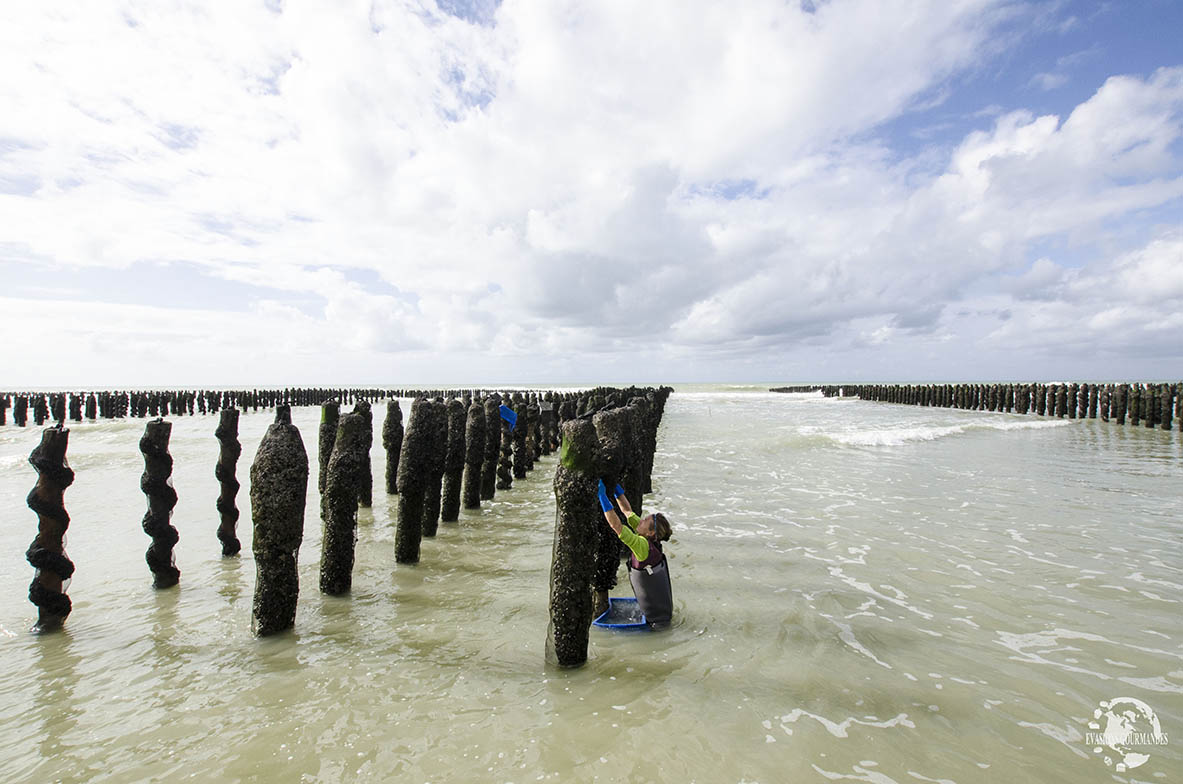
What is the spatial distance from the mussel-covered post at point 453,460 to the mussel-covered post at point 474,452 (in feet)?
2.82

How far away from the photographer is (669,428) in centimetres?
2633

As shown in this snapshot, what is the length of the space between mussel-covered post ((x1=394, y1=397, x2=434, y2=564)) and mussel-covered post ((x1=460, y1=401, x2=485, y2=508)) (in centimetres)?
257

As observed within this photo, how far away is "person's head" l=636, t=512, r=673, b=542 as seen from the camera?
15.8 feet

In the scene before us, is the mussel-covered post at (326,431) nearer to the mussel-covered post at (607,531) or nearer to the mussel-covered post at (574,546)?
the mussel-covered post at (607,531)

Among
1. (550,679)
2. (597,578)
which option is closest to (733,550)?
(597,578)

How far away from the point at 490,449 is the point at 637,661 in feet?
22.8

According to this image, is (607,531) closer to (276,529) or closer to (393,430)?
(276,529)

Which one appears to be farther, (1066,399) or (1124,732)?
(1066,399)

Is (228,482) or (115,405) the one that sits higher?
(228,482)

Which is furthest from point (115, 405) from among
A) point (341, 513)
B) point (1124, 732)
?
point (1124, 732)

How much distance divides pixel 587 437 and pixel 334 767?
2447 millimetres

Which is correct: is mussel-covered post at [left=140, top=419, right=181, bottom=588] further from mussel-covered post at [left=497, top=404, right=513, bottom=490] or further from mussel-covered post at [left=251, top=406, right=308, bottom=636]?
mussel-covered post at [left=497, top=404, right=513, bottom=490]

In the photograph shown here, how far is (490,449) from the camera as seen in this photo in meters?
10.7

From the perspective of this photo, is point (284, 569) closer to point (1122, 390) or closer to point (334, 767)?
point (334, 767)
